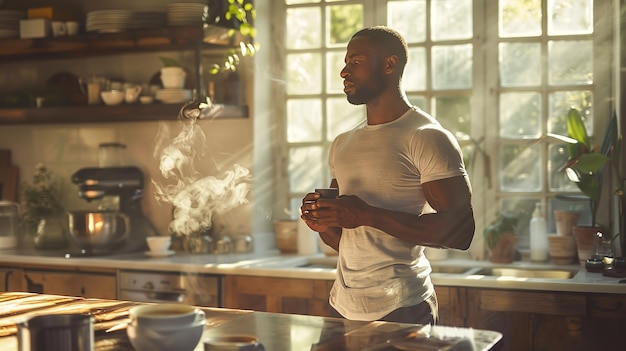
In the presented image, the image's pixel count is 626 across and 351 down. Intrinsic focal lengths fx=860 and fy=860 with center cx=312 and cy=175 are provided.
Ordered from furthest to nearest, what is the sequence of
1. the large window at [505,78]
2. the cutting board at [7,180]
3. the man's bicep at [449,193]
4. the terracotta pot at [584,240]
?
the cutting board at [7,180] → the large window at [505,78] → the terracotta pot at [584,240] → the man's bicep at [449,193]

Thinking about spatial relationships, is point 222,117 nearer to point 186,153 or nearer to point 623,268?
point 186,153

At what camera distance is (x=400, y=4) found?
4.43m

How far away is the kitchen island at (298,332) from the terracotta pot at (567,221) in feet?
6.76

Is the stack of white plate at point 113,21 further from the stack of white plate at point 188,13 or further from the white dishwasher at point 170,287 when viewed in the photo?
the white dishwasher at point 170,287

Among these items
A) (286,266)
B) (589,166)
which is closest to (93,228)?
(286,266)

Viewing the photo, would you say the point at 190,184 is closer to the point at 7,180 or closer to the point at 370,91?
the point at 7,180

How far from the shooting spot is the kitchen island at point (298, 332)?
1864mm

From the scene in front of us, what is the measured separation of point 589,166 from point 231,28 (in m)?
1.92

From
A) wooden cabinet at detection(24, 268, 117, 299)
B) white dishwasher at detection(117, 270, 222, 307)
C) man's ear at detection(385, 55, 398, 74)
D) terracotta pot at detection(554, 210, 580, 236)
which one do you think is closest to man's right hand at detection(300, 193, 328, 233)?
man's ear at detection(385, 55, 398, 74)

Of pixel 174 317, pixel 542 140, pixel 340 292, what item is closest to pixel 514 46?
pixel 542 140

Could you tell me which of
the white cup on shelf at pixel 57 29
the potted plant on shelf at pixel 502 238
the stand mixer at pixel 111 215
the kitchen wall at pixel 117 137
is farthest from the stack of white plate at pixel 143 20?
the potted plant on shelf at pixel 502 238

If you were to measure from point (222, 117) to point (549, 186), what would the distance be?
5.49 feet

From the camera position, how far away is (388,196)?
2.62 m

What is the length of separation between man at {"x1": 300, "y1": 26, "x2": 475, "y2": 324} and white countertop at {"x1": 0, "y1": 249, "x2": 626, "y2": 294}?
0.86 meters
